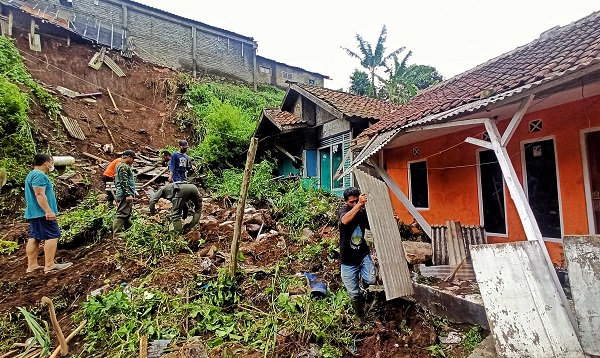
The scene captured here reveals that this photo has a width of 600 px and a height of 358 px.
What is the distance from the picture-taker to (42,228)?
4395 millimetres

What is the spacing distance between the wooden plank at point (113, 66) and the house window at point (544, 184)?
18999 millimetres

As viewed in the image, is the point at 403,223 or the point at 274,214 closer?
the point at 403,223

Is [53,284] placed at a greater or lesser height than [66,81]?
lesser

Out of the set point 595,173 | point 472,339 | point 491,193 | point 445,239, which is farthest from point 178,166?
point 595,173

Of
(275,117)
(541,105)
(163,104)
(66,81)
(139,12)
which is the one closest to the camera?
(541,105)

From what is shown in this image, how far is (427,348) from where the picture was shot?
3.27 meters

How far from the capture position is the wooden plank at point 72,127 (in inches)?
443

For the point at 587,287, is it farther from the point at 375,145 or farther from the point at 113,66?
the point at 113,66

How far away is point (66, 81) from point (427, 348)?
1859cm

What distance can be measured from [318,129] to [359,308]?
8.38 metres

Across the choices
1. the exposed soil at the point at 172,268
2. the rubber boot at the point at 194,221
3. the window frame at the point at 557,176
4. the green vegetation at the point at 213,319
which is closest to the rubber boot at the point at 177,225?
the exposed soil at the point at 172,268

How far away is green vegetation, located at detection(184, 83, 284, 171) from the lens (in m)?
12.2

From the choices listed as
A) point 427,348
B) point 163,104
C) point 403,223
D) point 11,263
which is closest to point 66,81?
point 163,104

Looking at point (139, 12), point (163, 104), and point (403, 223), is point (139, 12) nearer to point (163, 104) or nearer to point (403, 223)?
point (163, 104)
